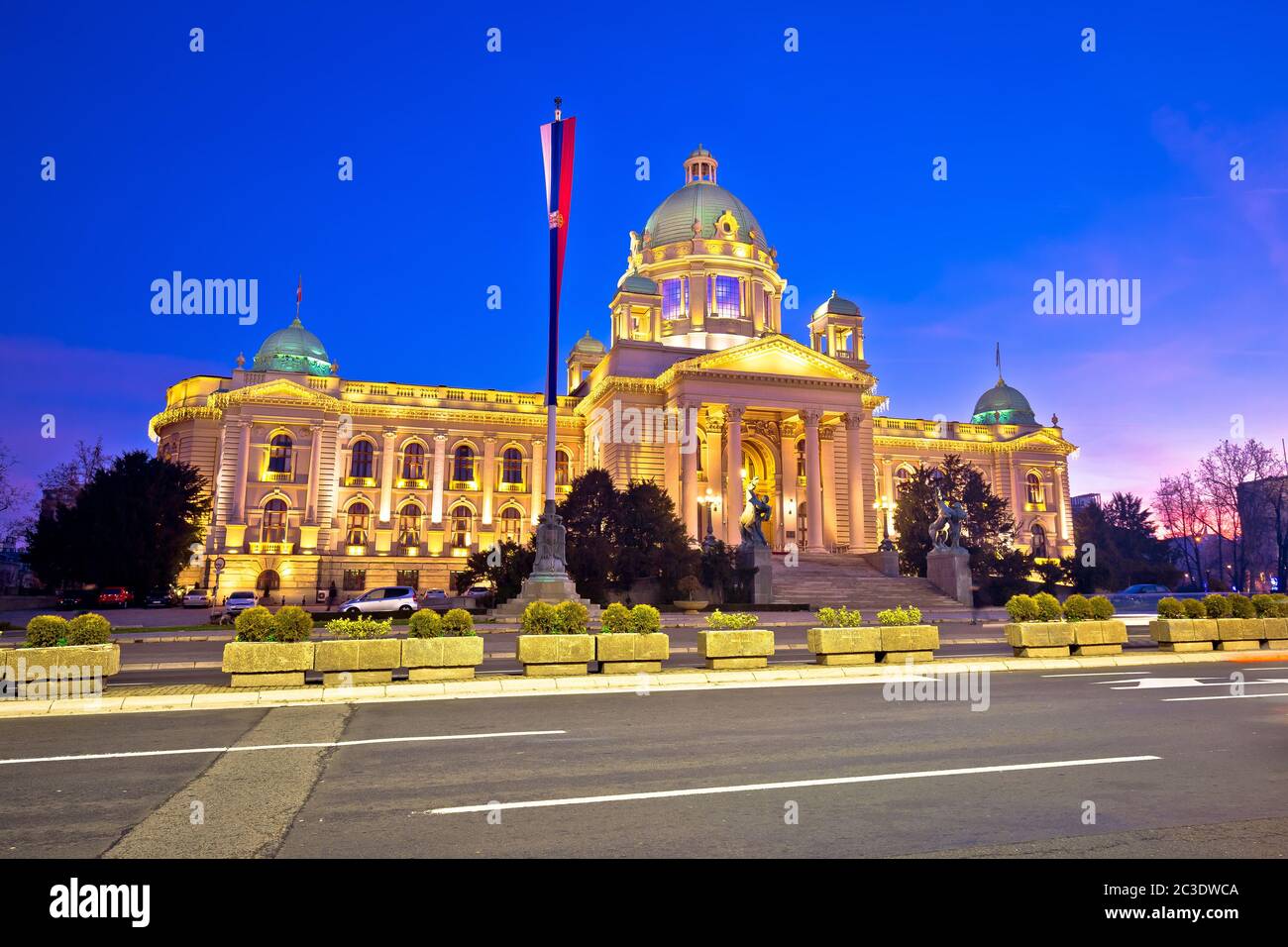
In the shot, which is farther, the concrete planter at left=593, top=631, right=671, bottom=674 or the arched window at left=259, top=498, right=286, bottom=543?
the arched window at left=259, top=498, right=286, bottom=543

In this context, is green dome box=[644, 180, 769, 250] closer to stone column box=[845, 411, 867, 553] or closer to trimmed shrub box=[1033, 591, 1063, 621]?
stone column box=[845, 411, 867, 553]

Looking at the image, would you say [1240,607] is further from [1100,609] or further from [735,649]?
[735,649]

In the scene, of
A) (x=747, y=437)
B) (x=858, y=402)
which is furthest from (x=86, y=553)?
(x=858, y=402)

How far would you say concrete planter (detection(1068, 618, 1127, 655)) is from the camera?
19406mm

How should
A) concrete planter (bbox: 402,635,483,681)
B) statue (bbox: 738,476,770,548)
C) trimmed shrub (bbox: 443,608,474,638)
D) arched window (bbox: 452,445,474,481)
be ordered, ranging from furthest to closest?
arched window (bbox: 452,445,474,481), statue (bbox: 738,476,770,548), trimmed shrub (bbox: 443,608,474,638), concrete planter (bbox: 402,635,483,681)

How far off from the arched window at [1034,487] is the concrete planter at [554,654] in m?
79.4

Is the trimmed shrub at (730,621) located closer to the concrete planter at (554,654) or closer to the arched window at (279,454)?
the concrete planter at (554,654)

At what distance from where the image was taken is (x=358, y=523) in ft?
218

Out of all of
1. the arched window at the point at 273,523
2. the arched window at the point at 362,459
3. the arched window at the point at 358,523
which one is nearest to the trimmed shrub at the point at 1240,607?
the arched window at the point at 358,523

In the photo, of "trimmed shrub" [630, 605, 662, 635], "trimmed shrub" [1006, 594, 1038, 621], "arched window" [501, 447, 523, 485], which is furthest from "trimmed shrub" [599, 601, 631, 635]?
"arched window" [501, 447, 523, 485]

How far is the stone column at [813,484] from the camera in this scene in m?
58.3

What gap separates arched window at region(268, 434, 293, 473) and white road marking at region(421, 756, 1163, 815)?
63307 mm

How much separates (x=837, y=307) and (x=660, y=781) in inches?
2640
